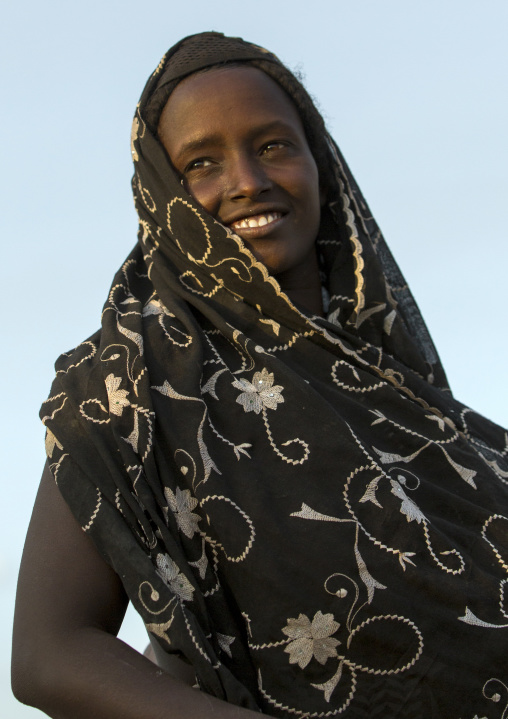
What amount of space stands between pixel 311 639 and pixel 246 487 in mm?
379

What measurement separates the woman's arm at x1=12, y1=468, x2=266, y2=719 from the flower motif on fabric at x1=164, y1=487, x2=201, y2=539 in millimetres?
201

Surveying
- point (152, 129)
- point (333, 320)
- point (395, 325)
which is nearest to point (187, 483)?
point (333, 320)

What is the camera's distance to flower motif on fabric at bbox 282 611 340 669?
1.88 meters

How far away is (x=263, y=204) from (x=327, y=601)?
118 centimetres

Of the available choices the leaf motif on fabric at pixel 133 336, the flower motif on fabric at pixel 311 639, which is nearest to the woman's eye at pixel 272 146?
the leaf motif on fabric at pixel 133 336

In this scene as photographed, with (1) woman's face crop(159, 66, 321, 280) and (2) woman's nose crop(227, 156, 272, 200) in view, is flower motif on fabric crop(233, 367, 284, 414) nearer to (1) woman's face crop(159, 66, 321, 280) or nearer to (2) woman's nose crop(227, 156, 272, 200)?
(1) woman's face crop(159, 66, 321, 280)

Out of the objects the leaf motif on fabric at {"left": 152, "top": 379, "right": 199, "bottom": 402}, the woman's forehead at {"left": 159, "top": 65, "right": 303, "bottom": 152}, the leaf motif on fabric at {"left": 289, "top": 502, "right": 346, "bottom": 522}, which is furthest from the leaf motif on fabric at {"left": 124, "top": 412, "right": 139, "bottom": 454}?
the woman's forehead at {"left": 159, "top": 65, "right": 303, "bottom": 152}

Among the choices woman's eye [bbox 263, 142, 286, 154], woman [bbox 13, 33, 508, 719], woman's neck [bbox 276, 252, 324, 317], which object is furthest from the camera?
woman's neck [bbox 276, 252, 324, 317]

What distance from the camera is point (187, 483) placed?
2.04 m

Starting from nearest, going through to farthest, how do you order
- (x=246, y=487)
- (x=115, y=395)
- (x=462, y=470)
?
1. (x=246, y=487)
2. (x=115, y=395)
3. (x=462, y=470)

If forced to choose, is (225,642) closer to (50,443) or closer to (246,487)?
(246,487)

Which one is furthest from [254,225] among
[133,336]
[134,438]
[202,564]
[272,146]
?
[202,564]

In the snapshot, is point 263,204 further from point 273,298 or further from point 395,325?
point 395,325

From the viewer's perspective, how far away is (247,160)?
2494mm
